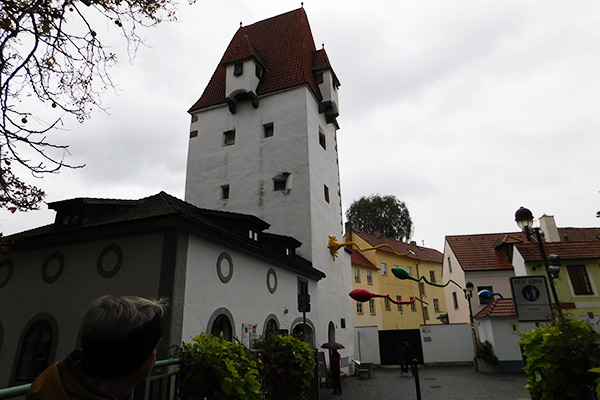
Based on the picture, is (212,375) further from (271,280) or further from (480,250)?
(480,250)

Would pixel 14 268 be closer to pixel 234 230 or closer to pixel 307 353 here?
pixel 234 230

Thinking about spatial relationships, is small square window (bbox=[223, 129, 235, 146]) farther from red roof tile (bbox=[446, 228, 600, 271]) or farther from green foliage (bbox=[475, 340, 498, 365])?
green foliage (bbox=[475, 340, 498, 365])

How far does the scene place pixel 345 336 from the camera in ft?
70.9

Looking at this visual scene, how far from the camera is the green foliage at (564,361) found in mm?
4938

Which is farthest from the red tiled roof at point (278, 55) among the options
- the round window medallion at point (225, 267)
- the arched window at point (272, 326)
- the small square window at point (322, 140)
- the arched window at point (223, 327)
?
the arched window at point (223, 327)

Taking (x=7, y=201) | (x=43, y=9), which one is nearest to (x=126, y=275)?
(x=7, y=201)

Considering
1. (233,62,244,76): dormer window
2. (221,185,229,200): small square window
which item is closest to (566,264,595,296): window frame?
(221,185,229,200): small square window

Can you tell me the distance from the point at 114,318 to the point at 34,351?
11736 mm

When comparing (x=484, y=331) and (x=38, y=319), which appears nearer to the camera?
(x=38, y=319)

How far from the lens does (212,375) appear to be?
557 centimetres

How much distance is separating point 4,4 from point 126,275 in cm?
675

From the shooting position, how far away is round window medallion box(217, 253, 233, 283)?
11439 mm

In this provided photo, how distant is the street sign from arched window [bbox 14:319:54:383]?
466 inches

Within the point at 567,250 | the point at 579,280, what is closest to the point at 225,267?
the point at 579,280
